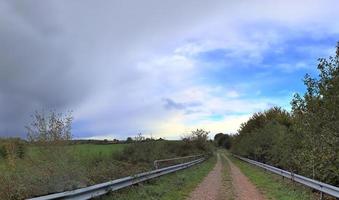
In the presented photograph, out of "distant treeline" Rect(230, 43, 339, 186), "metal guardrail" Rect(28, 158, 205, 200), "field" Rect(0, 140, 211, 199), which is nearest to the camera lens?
"metal guardrail" Rect(28, 158, 205, 200)

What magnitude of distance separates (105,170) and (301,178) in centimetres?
817

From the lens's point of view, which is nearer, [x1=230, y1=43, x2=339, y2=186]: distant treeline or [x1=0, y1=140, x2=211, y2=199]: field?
[x1=0, y1=140, x2=211, y2=199]: field

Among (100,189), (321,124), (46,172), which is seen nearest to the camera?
(100,189)

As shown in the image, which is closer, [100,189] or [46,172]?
[100,189]

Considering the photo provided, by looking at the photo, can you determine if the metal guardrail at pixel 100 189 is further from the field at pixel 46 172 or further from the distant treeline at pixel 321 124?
the distant treeline at pixel 321 124

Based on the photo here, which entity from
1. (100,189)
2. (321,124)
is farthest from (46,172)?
(321,124)

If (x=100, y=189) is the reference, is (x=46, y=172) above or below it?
above

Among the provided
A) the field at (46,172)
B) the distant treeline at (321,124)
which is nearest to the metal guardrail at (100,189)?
the field at (46,172)

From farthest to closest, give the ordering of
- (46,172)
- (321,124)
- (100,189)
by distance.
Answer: (321,124)
(46,172)
(100,189)

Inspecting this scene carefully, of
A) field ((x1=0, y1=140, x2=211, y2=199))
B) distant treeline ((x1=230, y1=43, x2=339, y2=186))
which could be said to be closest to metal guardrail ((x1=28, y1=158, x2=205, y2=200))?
field ((x1=0, y1=140, x2=211, y2=199))

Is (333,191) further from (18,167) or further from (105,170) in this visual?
(18,167)

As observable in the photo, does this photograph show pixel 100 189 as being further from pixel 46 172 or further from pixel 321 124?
pixel 321 124

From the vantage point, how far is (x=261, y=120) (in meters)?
92.2

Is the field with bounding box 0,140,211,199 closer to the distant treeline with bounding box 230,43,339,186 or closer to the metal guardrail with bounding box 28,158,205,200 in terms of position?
the metal guardrail with bounding box 28,158,205,200
